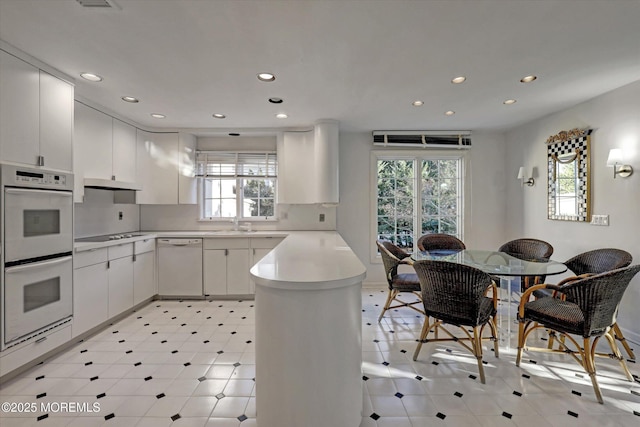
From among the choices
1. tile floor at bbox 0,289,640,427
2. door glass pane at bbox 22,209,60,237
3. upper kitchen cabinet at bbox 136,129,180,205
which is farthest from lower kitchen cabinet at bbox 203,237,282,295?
door glass pane at bbox 22,209,60,237

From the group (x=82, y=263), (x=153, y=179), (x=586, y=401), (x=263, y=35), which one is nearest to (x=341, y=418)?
(x=586, y=401)

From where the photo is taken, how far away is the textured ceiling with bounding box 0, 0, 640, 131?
1759 mm

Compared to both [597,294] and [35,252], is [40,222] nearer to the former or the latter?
[35,252]

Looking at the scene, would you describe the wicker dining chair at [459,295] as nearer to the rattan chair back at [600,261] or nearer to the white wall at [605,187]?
the rattan chair back at [600,261]

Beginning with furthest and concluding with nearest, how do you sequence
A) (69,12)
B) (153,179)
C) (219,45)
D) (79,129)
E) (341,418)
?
(153,179), (79,129), (219,45), (69,12), (341,418)

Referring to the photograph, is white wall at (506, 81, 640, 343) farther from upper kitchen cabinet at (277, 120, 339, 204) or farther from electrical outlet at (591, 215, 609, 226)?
upper kitchen cabinet at (277, 120, 339, 204)

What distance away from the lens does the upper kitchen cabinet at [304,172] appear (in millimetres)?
4059

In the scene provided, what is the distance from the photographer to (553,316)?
7.11 feet

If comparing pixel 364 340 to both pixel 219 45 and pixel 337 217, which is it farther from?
pixel 219 45

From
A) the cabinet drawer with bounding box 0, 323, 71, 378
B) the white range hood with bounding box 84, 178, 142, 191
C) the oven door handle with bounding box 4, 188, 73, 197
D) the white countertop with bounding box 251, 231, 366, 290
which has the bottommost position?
the cabinet drawer with bounding box 0, 323, 71, 378

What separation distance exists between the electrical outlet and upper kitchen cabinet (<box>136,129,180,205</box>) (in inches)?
211

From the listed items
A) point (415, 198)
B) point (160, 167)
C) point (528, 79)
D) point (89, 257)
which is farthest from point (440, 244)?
point (160, 167)

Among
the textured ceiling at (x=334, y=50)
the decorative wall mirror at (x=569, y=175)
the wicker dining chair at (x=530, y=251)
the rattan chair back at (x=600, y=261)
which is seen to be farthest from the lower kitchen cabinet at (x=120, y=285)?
the decorative wall mirror at (x=569, y=175)

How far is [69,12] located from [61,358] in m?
2.76
